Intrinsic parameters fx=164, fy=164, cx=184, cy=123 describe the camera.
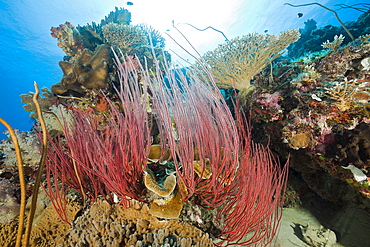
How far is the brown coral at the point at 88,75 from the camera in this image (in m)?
4.54

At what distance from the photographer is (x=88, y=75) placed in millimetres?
4531

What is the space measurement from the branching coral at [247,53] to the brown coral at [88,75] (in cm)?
312

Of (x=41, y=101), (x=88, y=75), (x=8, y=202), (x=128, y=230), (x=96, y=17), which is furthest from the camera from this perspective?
(x=96, y=17)

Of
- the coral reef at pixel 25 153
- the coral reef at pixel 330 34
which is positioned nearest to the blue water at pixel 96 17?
the coral reef at pixel 330 34

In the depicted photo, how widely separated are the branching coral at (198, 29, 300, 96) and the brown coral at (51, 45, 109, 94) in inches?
123

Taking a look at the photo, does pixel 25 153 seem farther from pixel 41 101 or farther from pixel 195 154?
pixel 195 154

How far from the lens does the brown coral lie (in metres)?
4.54

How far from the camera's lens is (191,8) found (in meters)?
32.6

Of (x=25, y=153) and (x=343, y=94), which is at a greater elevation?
(x=25, y=153)

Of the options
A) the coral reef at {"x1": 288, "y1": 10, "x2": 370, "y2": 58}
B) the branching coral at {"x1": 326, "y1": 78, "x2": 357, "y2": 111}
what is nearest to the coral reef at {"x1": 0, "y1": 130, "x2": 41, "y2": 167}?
the branching coral at {"x1": 326, "y1": 78, "x2": 357, "y2": 111}

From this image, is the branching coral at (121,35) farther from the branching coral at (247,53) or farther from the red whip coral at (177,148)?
the red whip coral at (177,148)

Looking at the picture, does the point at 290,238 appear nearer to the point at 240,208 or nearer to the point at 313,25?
the point at 240,208

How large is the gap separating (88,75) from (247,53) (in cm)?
471

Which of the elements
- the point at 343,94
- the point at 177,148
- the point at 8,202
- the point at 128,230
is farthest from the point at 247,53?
the point at 8,202
